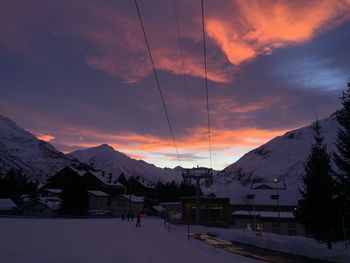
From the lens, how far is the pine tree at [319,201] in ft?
110

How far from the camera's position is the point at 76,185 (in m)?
70.1

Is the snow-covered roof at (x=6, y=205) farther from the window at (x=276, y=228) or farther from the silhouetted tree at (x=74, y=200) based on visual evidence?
the window at (x=276, y=228)

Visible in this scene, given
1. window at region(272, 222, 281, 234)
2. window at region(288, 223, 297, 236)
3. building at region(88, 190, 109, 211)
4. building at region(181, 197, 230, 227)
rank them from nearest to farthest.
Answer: window at region(288, 223, 297, 236) → window at region(272, 222, 281, 234) → building at region(181, 197, 230, 227) → building at region(88, 190, 109, 211)

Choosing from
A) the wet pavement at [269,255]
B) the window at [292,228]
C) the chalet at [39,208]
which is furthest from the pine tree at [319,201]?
the chalet at [39,208]

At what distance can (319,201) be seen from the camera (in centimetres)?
3388

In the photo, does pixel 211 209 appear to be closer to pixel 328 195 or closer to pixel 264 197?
pixel 264 197

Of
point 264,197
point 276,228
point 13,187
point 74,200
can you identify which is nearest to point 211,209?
point 264,197

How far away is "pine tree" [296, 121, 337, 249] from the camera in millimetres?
33562

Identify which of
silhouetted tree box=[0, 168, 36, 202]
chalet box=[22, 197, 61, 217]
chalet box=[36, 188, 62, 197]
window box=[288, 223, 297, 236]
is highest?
silhouetted tree box=[0, 168, 36, 202]

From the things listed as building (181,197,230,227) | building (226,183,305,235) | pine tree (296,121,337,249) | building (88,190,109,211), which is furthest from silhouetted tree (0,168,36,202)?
pine tree (296,121,337,249)

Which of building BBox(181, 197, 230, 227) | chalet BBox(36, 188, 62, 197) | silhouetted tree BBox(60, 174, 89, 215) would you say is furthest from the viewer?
chalet BBox(36, 188, 62, 197)

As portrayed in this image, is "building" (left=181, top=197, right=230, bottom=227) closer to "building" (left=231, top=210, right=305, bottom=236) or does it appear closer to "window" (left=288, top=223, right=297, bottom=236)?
"building" (left=231, top=210, right=305, bottom=236)

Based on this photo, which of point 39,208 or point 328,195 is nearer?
point 328,195

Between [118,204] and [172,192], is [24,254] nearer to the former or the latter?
[118,204]
